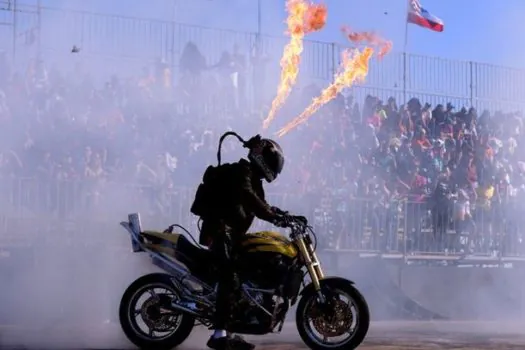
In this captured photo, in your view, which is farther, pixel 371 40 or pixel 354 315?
pixel 371 40

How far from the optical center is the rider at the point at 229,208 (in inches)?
304

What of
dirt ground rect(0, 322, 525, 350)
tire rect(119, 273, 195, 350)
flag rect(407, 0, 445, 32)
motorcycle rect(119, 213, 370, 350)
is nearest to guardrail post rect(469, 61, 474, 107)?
flag rect(407, 0, 445, 32)

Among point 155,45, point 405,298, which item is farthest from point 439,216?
point 155,45

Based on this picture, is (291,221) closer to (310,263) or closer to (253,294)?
(310,263)

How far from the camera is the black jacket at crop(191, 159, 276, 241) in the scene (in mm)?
7800

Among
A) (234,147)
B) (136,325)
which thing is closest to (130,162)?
(234,147)

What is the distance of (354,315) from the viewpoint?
790 centimetres

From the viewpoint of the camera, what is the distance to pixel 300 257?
7918 millimetres

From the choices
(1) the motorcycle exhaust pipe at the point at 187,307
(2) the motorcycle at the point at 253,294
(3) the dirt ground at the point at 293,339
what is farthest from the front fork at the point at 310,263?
(3) the dirt ground at the point at 293,339

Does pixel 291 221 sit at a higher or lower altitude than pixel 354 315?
higher

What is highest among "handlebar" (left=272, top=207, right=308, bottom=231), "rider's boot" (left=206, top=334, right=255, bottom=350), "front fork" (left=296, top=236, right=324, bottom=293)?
"handlebar" (left=272, top=207, right=308, bottom=231)

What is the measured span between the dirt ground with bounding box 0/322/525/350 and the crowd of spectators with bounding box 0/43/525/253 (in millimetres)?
2500

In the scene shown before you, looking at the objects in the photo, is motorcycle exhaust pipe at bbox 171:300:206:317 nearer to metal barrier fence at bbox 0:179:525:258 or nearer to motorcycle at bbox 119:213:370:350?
motorcycle at bbox 119:213:370:350

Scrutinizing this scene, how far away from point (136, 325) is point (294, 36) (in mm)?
9058
